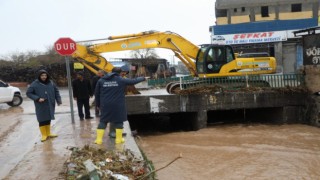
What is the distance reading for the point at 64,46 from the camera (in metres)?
10.2

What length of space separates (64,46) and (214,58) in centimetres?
708

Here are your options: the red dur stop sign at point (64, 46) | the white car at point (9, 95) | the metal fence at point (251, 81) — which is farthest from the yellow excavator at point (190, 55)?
the red dur stop sign at point (64, 46)

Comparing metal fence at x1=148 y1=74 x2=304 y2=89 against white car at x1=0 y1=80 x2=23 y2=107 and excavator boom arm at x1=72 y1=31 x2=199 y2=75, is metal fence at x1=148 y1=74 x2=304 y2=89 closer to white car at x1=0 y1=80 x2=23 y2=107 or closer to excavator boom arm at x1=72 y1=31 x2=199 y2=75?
excavator boom arm at x1=72 y1=31 x2=199 y2=75

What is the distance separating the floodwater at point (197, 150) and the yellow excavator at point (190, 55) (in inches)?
103

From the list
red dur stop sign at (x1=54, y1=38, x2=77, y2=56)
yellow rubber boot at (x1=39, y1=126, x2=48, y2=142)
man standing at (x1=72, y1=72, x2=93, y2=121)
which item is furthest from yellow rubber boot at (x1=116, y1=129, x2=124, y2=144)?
man standing at (x1=72, y1=72, x2=93, y2=121)

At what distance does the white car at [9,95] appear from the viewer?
17.5 m

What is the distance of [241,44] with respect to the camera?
109ft

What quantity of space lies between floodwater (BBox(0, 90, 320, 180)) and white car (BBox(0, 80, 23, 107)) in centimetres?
380

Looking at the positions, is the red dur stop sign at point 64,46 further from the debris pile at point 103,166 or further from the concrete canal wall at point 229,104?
the debris pile at point 103,166

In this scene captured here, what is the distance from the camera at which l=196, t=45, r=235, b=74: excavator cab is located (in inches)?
597

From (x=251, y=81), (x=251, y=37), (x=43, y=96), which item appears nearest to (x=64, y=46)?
(x=43, y=96)

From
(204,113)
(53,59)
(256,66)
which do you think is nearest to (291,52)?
(256,66)

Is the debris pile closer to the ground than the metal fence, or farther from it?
closer to the ground

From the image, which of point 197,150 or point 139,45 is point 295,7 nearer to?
point 139,45
